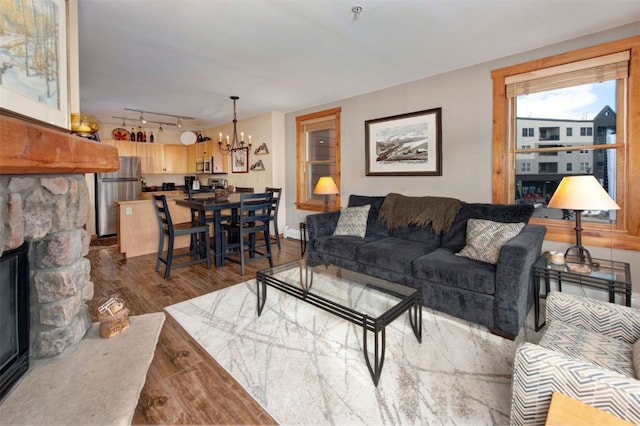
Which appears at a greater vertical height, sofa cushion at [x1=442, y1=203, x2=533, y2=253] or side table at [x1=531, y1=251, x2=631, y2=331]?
sofa cushion at [x1=442, y1=203, x2=533, y2=253]

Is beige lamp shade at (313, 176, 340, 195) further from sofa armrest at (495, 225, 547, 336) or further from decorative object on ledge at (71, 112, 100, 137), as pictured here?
decorative object on ledge at (71, 112, 100, 137)

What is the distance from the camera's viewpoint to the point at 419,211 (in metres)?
3.51

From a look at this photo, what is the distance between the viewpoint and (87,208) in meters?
2.13

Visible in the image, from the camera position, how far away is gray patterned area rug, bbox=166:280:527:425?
1.56 metres

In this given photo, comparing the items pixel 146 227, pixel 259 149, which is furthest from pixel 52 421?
pixel 259 149

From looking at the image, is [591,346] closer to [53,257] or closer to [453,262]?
[453,262]

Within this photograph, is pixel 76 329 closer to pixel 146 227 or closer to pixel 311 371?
pixel 311 371

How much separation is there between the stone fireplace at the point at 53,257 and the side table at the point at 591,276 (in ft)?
10.6

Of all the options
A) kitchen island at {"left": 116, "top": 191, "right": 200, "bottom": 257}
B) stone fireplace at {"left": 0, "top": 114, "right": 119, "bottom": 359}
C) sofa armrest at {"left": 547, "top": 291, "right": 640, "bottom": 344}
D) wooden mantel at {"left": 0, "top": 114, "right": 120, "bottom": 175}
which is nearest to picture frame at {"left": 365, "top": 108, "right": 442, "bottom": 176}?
sofa armrest at {"left": 547, "top": 291, "right": 640, "bottom": 344}

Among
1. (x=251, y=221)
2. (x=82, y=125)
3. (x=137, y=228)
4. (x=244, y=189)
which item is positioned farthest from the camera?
(x=244, y=189)

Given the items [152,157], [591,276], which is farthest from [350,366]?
[152,157]

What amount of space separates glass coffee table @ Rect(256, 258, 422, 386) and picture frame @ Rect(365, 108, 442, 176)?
1.97 metres

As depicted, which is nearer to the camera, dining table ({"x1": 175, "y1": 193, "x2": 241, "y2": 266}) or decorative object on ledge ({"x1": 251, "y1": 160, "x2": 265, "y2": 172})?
dining table ({"x1": 175, "y1": 193, "x2": 241, "y2": 266})

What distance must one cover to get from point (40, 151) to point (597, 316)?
108 inches
